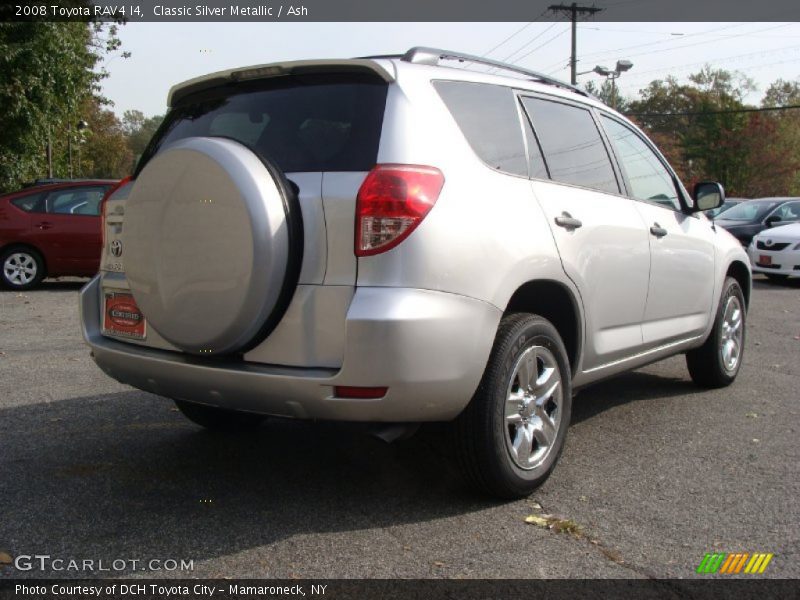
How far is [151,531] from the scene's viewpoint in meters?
3.29

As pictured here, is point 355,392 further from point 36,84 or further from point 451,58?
point 36,84

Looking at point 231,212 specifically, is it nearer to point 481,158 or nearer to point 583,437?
point 481,158

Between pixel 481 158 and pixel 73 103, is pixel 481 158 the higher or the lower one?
the lower one

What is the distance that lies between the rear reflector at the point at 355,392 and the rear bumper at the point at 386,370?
18 mm

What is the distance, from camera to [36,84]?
66.3ft

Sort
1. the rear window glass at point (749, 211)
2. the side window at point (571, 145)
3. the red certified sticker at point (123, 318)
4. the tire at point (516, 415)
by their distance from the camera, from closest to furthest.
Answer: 1. the tire at point (516, 415)
2. the red certified sticker at point (123, 318)
3. the side window at point (571, 145)
4. the rear window glass at point (749, 211)

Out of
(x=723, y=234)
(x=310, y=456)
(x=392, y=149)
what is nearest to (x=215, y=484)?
(x=310, y=456)

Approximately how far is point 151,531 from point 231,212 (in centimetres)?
125

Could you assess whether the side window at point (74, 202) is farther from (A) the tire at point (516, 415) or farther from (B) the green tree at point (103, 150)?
(B) the green tree at point (103, 150)

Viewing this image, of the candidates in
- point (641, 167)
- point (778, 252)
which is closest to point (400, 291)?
point (641, 167)

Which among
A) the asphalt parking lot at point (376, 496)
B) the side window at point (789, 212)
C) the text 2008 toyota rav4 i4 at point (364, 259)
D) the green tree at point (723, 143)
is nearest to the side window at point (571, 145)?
the text 2008 toyota rav4 i4 at point (364, 259)

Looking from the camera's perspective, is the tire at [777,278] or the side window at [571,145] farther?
the tire at [777,278]

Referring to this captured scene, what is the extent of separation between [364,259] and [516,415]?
3.34 ft

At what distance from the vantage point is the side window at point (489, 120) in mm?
3611
